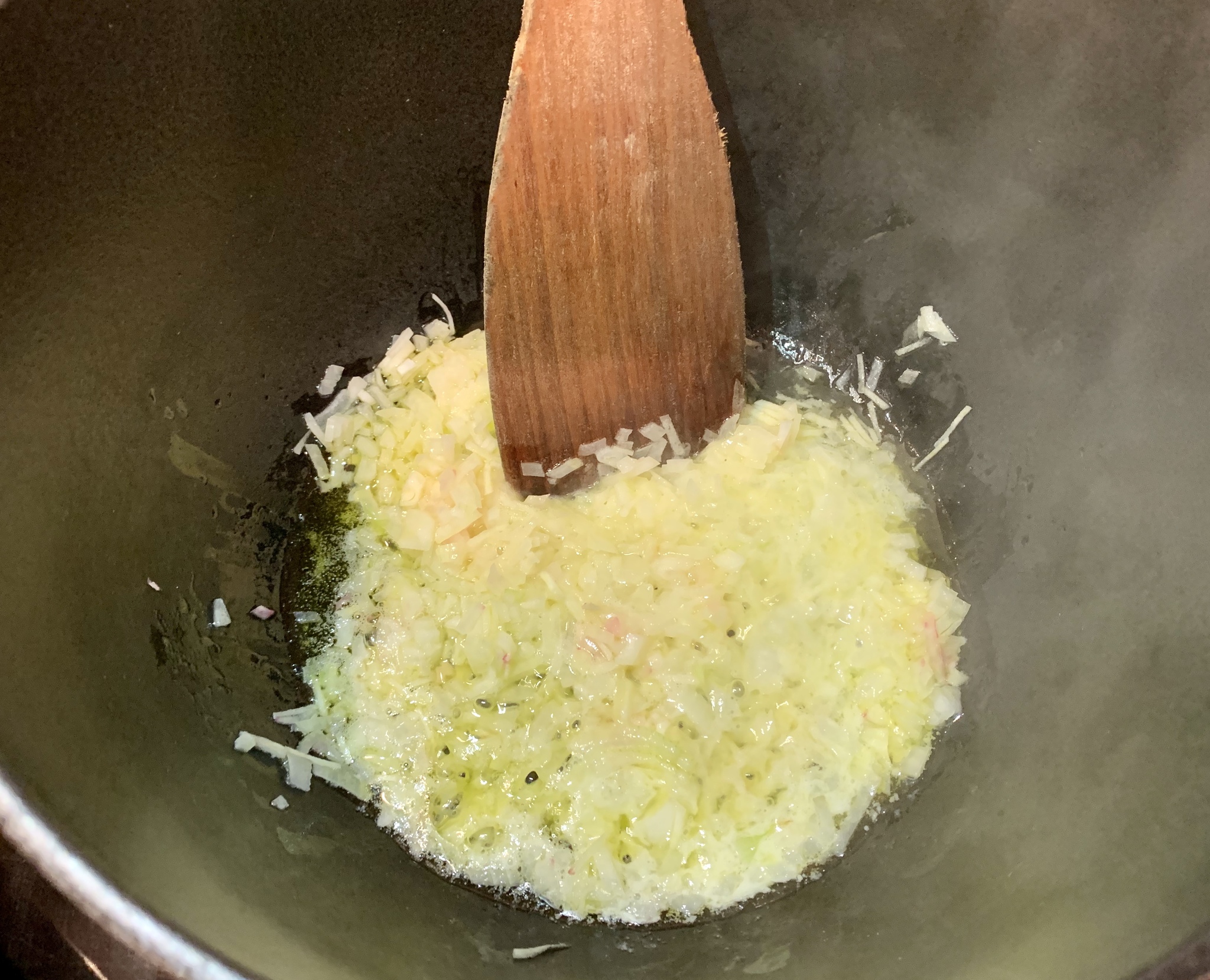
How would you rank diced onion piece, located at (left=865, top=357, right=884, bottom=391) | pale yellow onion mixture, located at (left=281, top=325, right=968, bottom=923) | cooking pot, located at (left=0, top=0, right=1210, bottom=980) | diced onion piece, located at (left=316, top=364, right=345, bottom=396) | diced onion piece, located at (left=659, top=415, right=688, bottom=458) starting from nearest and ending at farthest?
cooking pot, located at (left=0, top=0, right=1210, bottom=980) → pale yellow onion mixture, located at (left=281, top=325, right=968, bottom=923) → diced onion piece, located at (left=659, top=415, right=688, bottom=458) → diced onion piece, located at (left=316, top=364, right=345, bottom=396) → diced onion piece, located at (left=865, top=357, right=884, bottom=391)

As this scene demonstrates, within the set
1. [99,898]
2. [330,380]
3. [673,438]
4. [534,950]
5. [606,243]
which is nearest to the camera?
[99,898]

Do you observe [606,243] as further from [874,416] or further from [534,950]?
[534,950]

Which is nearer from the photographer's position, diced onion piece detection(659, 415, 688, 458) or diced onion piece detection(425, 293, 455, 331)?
diced onion piece detection(659, 415, 688, 458)

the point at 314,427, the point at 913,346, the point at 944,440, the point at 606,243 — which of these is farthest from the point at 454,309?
the point at 944,440

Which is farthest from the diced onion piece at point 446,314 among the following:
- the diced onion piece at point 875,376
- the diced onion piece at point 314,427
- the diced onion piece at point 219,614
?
the diced onion piece at point 875,376

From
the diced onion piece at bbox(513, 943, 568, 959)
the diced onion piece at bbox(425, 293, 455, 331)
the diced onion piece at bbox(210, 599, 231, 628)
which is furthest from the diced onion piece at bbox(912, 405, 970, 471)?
the diced onion piece at bbox(210, 599, 231, 628)

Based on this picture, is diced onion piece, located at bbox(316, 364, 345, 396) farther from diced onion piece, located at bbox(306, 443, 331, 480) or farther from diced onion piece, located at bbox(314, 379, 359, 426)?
diced onion piece, located at bbox(306, 443, 331, 480)

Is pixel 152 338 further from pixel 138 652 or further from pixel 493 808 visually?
pixel 493 808
